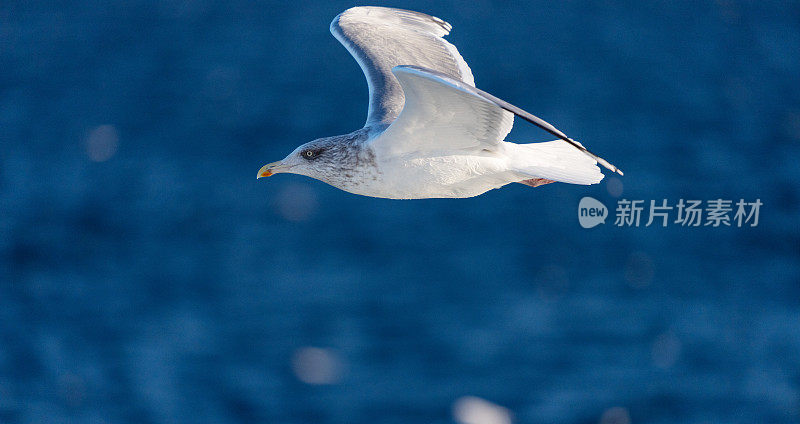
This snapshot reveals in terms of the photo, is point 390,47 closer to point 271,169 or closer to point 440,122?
point 271,169

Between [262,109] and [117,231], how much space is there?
4.64 metres

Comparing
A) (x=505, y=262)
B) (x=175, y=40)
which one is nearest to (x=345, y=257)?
(x=505, y=262)

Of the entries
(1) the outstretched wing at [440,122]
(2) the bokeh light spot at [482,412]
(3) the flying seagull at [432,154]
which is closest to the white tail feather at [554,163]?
(3) the flying seagull at [432,154]

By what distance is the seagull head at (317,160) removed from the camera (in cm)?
645

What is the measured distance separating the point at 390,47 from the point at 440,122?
223cm

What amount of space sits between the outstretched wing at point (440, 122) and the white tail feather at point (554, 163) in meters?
0.35

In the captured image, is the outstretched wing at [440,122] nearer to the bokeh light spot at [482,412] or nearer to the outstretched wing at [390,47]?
the outstretched wing at [390,47]

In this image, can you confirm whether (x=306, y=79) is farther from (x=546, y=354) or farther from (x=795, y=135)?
Result: (x=795, y=135)

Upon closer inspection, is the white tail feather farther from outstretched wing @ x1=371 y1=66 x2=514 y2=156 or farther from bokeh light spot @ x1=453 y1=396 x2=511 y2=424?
bokeh light spot @ x1=453 y1=396 x2=511 y2=424

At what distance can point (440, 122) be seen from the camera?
19.9 feet

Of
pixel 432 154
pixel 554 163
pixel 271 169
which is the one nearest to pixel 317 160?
pixel 271 169

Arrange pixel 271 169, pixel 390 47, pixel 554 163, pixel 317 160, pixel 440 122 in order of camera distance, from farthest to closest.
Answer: pixel 390 47, pixel 271 169, pixel 554 163, pixel 317 160, pixel 440 122

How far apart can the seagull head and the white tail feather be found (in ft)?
4.48

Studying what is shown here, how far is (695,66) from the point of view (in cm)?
2280
